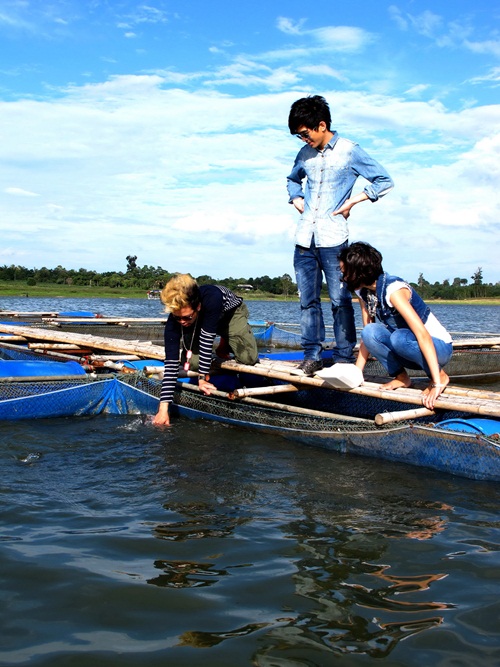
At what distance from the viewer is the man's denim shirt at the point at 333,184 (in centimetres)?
654

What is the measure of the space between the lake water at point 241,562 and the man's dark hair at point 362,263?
1624 millimetres

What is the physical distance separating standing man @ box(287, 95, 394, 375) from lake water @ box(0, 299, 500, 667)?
1.69 meters

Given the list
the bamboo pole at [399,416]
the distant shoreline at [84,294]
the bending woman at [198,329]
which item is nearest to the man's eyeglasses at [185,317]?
the bending woman at [198,329]

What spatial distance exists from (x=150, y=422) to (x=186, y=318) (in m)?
1.57

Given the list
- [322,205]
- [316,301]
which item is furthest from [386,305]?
[322,205]

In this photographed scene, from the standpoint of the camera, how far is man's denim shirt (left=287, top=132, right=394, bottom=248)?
21.4ft

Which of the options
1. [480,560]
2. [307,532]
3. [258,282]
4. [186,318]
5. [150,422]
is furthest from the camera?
[258,282]

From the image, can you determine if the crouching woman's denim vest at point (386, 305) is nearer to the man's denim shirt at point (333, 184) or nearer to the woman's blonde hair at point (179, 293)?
the man's denim shirt at point (333, 184)

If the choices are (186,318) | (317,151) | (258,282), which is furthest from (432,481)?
(258,282)

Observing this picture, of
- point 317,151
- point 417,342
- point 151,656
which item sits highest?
point 317,151

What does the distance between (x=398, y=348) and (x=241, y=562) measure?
2724mm

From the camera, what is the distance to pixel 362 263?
5.51 m

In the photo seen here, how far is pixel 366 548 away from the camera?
3.77 meters

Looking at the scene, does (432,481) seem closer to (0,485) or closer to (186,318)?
(186,318)
